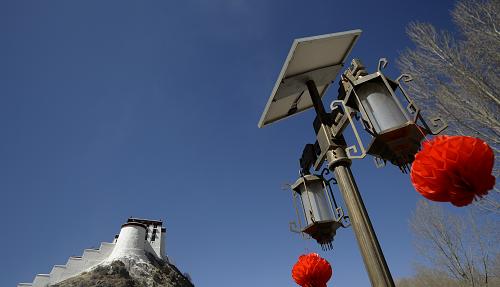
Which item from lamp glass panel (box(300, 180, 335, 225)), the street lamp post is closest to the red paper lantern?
the street lamp post

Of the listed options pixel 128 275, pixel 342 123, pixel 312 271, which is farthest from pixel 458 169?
pixel 128 275

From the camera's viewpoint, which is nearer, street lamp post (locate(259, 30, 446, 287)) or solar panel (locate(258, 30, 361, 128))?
street lamp post (locate(259, 30, 446, 287))

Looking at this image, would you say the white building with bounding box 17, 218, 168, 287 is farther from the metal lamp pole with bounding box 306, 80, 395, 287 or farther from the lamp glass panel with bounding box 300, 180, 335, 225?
the metal lamp pole with bounding box 306, 80, 395, 287

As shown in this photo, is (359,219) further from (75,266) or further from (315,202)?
(75,266)

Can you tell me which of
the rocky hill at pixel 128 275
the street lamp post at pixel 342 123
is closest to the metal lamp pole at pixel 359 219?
the street lamp post at pixel 342 123

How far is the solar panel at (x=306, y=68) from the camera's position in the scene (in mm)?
2621

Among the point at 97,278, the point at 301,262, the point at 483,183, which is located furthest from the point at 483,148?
the point at 97,278

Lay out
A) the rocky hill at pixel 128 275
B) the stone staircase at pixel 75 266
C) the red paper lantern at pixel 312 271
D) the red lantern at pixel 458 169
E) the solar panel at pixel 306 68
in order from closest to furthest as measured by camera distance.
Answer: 1. the red lantern at pixel 458 169
2. the red paper lantern at pixel 312 271
3. the solar panel at pixel 306 68
4. the stone staircase at pixel 75 266
5. the rocky hill at pixel 128 275

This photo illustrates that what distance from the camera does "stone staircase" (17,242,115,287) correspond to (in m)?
29.6

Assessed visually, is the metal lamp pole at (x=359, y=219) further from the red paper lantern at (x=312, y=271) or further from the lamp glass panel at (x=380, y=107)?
the red paper lantern at (x=312, y=271)

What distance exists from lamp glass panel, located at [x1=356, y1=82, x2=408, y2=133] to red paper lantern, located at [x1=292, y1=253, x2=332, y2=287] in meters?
1.43

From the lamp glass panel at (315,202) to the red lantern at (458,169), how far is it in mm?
1318

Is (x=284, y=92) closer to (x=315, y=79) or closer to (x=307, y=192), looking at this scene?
(x=315, y=79)

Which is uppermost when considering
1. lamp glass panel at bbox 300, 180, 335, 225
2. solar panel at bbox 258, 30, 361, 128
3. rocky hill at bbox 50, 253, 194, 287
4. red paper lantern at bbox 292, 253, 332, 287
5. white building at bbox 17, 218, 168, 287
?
white building at bbox 17, 218, 168, 287
